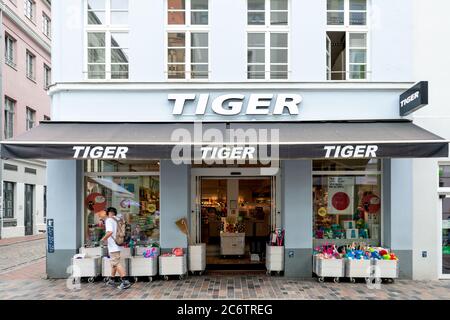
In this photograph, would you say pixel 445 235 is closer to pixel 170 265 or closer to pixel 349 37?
pixel 349 37

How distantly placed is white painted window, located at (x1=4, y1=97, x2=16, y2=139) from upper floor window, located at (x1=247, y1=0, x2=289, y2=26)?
15.6m

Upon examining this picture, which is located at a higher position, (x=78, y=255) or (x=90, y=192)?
(x=90, y=192)

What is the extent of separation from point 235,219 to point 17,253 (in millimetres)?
8151

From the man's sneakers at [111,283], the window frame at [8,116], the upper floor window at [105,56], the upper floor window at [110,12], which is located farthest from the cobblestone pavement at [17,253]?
the upper floor window at [110,12]

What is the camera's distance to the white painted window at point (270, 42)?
8.83 m

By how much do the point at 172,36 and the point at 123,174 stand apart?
361cm

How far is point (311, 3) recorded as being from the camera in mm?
8633

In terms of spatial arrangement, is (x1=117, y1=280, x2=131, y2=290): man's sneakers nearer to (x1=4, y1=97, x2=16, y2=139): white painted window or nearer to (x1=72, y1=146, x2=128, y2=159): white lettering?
(x1=72, y1=146, x2=128, y2=159): white lettering

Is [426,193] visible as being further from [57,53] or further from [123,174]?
[57,53]

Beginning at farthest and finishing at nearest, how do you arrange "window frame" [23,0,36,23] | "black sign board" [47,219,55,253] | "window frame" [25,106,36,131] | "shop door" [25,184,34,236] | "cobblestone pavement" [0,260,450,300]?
1. "window frame" [25,106,36,131]
2. "window frame" [23,0,36,23]
3. "shop door" [25,184,34,236]
4. "black sign board" [47,219,55,253]
5. "cobblestone pavement" [0,260,450,300]

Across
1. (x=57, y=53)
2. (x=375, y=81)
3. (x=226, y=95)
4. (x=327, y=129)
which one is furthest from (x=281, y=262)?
(x=57, y=53)

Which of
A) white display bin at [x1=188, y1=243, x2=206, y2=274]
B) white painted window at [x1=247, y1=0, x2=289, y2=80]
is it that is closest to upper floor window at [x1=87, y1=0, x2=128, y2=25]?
white painted window at [x1=247, y1=0, x2=289, y2=80]

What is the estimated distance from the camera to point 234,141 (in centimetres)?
742

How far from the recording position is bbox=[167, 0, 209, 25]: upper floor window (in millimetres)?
8812
